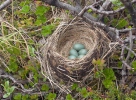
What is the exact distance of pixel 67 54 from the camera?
286 centimetres

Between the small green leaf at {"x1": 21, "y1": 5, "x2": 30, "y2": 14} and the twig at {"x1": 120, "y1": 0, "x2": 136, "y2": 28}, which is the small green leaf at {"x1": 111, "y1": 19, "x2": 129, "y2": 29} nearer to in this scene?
the twig at {"x1": 120, "y1": 0, "x2": 136, "y2": 28}

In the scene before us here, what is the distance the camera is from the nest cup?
96.1 inches

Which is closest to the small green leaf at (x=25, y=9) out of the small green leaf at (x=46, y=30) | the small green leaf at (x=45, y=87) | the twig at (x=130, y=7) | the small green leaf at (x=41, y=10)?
the small green leaf at (x=41, y=10)

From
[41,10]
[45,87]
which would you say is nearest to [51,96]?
[45,87]

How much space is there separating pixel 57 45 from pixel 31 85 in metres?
0.37

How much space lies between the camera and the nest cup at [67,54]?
2.44 metres

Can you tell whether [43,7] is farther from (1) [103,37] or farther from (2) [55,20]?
(1) [103,37]

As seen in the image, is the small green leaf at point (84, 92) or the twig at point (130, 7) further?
the small green leaf at point (84, 92)

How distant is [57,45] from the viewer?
272cm

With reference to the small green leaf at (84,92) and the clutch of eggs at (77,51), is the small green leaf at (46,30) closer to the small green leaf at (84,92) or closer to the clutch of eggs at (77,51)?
the clutch of eggs at (77,51)

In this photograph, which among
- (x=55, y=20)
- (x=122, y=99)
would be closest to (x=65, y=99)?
(x=122, y=99)

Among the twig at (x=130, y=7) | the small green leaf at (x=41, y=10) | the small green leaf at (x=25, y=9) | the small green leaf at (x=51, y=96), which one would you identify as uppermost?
the small green leaf at (x=25, y=9)

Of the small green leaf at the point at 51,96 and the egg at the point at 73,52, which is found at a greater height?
the egg at the point at 73,52

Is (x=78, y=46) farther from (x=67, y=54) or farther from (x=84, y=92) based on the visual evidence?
(x=84, y=92)
